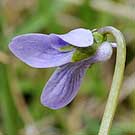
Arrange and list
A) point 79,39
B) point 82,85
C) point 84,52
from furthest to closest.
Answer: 1. point 82,85
2. point 84,52
3. point 79,39

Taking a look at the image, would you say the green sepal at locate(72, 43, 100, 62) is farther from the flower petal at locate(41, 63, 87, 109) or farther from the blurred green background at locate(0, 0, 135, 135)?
the blurred green background at locate(0, 0, 135, 135)

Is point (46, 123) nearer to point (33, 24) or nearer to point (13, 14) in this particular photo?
point (33, 24)

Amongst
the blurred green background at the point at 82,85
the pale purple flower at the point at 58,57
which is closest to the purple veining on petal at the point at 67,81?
the pale purple flower at the point at 58,57

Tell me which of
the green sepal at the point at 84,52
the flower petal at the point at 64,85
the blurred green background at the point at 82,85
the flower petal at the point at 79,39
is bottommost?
→ the blurred green background at the point at 82,85

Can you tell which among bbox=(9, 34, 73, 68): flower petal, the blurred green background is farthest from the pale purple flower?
the blurred green background

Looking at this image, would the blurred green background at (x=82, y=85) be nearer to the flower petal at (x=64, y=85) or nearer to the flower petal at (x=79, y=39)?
the flower petal at (x=64, y=85)

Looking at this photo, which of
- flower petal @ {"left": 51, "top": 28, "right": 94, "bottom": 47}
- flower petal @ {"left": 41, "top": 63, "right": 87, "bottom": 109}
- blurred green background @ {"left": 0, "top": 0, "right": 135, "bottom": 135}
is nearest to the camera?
flower petal @ {"left": 51, "top": 28, "right": 94, "bottom": 47}

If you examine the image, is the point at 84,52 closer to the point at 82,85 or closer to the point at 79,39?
the point at 79,39

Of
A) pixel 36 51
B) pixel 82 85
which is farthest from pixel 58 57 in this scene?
pixel 82 85
